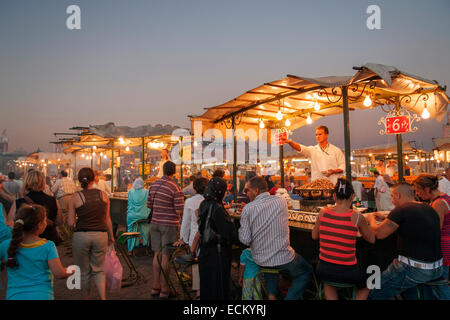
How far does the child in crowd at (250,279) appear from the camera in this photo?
3.27 metres

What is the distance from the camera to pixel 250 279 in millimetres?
3377

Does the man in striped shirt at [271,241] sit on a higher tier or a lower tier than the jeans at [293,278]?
higher

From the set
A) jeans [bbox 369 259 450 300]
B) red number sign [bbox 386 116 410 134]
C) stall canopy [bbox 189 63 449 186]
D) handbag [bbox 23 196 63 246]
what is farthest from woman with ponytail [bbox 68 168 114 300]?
red number sign [bbox 386 116 410 134]

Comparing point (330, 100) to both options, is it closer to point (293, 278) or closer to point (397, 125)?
point (397, 125)

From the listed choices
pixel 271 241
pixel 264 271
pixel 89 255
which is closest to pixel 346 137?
pixel 271 241

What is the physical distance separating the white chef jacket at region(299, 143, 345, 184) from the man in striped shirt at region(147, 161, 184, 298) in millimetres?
2512

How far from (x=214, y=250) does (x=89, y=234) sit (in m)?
1.78

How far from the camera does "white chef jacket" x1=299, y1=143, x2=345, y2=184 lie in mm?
5195

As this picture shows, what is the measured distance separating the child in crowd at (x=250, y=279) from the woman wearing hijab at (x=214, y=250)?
0.26 metres

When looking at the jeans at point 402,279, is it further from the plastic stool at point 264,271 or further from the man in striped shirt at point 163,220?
the man in striped shirt at point 163,220

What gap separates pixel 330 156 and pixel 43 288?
4.49 m

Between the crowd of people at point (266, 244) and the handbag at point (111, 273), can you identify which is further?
the handbag at point (111, 273)

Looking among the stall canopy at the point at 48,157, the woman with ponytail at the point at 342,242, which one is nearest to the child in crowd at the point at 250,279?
the woman with ponytail at the point at 342,242

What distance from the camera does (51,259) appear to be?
8.89ft
